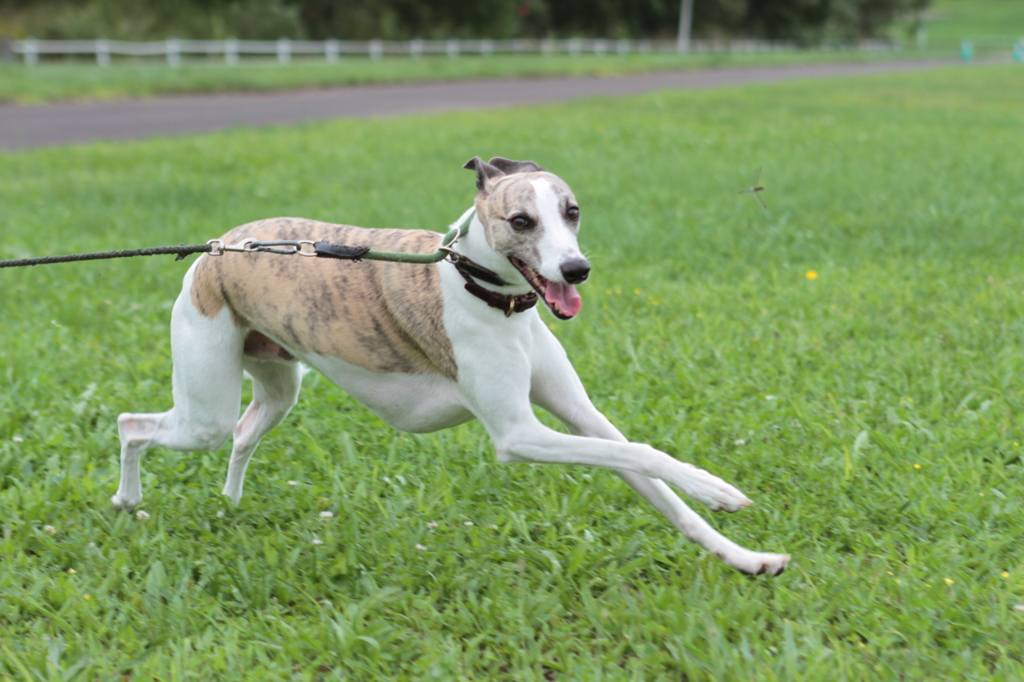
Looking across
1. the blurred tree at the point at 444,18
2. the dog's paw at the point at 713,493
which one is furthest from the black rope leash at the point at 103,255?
the blurred tree at the point at 444,18

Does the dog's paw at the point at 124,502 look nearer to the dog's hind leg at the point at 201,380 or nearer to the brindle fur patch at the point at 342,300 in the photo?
the dog's hind leg at the point at 201,380

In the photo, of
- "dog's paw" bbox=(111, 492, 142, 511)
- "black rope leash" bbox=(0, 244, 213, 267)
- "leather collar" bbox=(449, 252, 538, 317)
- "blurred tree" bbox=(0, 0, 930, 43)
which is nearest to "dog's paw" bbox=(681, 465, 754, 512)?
"leather collar" bbox=(449, 252, 538, 317)

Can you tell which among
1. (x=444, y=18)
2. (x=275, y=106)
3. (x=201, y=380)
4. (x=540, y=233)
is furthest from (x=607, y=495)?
(x=444, y=18)

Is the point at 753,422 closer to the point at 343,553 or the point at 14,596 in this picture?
the point at 343,553

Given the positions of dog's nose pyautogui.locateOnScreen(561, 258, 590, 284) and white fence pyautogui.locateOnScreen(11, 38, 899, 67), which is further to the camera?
white fence pyautogui.locateOnScreen(11, 38, 899, 67)

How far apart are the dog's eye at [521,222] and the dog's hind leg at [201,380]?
1.25 metres

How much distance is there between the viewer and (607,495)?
408 centimetres

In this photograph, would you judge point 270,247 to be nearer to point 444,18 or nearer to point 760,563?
point 760,563

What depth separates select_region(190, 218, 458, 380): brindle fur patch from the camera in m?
3.40

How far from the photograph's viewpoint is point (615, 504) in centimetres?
402

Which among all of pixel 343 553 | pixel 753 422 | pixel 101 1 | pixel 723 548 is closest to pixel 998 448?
pixel 753 422

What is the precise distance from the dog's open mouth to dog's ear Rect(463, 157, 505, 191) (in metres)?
0.42

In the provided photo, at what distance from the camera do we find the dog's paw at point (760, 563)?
3.25 meters

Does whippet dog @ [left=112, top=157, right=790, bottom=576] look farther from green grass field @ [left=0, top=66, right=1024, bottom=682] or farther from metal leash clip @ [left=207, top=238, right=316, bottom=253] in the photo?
green grass field @ [left=0, top=66, right=1024, bottom=682]
